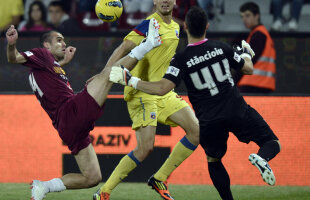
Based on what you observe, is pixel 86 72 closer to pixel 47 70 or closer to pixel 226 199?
pixel 47 70

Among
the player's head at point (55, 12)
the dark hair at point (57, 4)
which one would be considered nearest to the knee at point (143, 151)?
the player's head at point (55, 12)

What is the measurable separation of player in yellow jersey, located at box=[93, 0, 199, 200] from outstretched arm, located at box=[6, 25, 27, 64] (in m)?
0.94

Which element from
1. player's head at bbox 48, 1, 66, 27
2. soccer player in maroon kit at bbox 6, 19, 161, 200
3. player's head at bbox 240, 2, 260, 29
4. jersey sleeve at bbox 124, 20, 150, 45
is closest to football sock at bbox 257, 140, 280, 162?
soccer player in maroon kit at bbox 6, 19, 161, 200

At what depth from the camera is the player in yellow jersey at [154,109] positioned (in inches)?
287

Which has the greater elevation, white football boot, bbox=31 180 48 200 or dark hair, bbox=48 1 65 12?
dark hair, bbox=48 1 65 12

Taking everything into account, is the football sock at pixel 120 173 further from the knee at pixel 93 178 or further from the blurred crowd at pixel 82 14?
the blurred crowd at pixel 82 14

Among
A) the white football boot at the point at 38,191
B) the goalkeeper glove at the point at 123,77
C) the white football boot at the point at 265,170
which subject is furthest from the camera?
the white football boot at the point at 38,191

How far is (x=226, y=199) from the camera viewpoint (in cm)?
678

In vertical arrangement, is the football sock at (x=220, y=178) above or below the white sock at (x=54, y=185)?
above

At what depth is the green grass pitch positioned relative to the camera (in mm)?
7688

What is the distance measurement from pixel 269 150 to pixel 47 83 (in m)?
2.14

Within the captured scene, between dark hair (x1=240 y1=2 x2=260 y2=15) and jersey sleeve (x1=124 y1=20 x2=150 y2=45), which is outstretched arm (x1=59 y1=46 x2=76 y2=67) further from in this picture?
A: dark hair (x1=240 y1=2 x2=260 y2=15)

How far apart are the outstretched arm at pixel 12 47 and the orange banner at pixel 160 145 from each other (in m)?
1.97

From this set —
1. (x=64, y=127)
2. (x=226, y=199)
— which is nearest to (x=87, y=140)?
(x=64, y=127)
